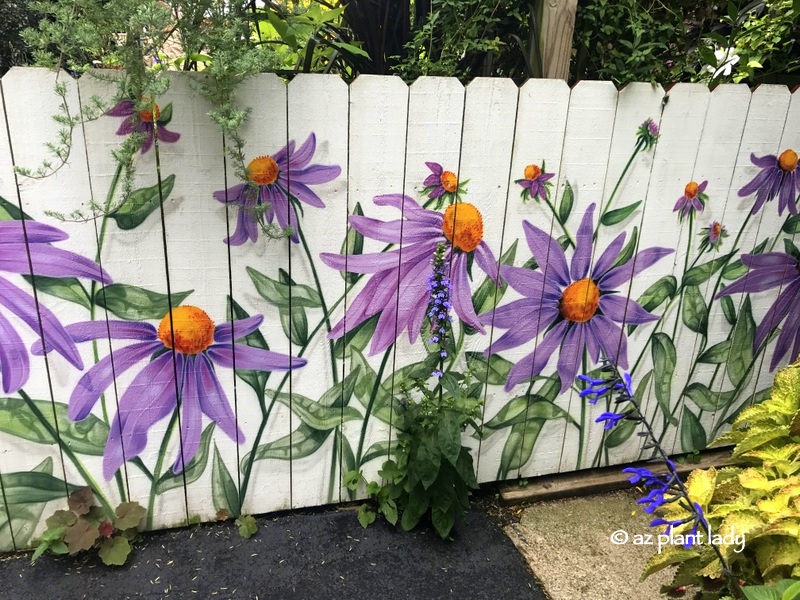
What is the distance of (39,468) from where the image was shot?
204 centimetres

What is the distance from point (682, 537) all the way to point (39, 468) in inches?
84.2

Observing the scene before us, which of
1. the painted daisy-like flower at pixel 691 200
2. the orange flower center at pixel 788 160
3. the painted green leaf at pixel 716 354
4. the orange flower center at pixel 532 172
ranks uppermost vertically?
the orange flower center at pixel 788 160

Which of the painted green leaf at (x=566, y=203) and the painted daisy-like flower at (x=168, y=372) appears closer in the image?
the painted daisy-like flower at (x=168, y=372)

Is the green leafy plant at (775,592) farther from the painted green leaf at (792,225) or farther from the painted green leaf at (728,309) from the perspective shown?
the painted green leaf at (792,225)

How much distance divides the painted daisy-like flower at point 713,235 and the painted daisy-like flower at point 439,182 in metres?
1.19

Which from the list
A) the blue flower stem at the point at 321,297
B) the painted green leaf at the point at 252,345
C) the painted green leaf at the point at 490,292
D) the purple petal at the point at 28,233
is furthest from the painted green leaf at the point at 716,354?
the purple petal at the point at 28,233

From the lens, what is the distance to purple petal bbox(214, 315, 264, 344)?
210 cm

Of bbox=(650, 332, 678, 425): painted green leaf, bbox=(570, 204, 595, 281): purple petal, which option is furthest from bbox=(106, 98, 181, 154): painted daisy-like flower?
bbox=(650, 332, 678, 425): painted green leaf

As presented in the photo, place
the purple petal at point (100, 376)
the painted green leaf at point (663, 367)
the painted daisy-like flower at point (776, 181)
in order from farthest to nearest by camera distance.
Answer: the painted green leaf at point (663, 367) < the painted daisy-like flower at point (776, 181) < the purple petal at point (100, 376)

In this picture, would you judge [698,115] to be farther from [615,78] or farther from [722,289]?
[722,289]

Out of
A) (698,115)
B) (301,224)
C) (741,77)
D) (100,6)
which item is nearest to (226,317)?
(301,224)

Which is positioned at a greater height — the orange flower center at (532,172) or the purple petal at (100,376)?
the orange flower center at (532,172)

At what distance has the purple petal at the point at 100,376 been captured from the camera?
79.2 inches

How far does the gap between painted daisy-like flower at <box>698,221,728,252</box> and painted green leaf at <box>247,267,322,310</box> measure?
1.71m
